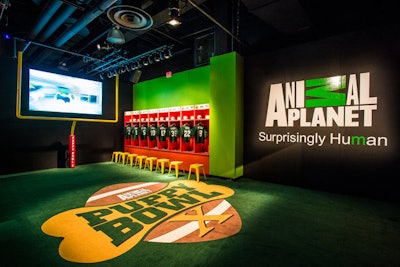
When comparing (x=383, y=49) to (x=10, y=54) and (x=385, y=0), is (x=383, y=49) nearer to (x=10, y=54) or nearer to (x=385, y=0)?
(x=385, y=0)

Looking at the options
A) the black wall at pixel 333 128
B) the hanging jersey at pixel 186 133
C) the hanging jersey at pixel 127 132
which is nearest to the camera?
the black wall at pixel 333 128

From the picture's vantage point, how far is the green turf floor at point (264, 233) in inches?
70.3

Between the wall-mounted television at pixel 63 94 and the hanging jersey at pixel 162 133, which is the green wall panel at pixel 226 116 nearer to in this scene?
the hanging jersey at pixel 162 133

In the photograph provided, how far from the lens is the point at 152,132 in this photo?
21.3 ft

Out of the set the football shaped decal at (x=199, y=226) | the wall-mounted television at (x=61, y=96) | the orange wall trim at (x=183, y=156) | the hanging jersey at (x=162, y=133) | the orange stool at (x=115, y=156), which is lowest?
the football shaped decal at (x=199, y=226)

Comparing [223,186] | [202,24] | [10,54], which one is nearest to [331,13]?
[202,24]

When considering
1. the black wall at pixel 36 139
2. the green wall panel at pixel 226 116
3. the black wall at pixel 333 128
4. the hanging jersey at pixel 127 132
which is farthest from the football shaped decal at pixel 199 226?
the black wall at pixel 36 139

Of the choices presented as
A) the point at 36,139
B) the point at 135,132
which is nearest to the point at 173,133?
the point at 135,132

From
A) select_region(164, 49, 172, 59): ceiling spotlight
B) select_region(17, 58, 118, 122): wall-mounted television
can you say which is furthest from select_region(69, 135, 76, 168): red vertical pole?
select_region(164, 49, 172, 59): ceiling spotlight

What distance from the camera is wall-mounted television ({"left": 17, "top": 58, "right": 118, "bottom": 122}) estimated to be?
18.3ft

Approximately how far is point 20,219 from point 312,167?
518 cm

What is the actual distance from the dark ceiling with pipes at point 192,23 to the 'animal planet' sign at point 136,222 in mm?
3251

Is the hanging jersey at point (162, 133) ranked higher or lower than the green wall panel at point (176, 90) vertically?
lower

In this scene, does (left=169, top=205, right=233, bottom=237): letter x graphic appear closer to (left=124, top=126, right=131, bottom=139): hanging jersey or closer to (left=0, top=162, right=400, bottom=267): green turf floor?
(left=0, top=162, right=400, bottom=267): green turf floor
